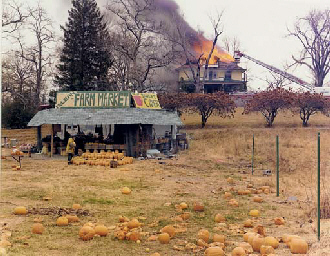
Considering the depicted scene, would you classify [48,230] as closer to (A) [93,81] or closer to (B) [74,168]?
(B) [74,168]

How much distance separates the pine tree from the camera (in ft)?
107

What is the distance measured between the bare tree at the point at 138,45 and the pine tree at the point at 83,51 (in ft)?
8.07

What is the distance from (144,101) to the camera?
23828 mm

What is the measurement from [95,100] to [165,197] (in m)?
12.1

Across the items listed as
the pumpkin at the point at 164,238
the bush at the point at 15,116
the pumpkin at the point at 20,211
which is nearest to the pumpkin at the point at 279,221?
the pumpkin at the point at 164,238

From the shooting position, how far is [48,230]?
815 cm

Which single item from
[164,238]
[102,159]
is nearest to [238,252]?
[164,238]

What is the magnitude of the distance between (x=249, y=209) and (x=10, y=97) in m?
30.5

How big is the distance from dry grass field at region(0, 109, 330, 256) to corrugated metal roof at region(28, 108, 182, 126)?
6.51 ft

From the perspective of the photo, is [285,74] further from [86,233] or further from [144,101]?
[86,233]

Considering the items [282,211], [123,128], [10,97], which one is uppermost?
[10,97]

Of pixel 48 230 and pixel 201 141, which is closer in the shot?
pixel 48 230

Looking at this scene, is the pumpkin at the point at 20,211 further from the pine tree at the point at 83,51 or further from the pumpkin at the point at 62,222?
the pine tree at the point at 83,51

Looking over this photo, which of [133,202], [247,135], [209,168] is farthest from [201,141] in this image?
[133,202]
